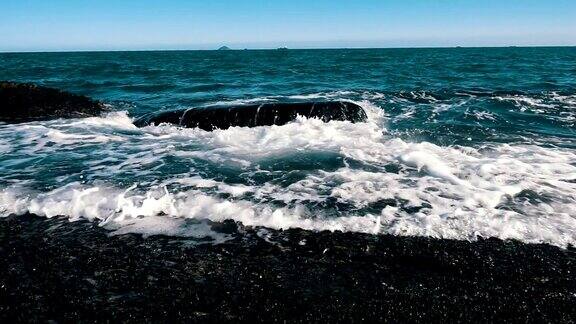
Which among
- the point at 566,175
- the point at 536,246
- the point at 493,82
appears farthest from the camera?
the point at 493,82

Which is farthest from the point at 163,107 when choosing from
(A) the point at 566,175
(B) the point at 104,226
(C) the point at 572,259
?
(C) the point at 572,259

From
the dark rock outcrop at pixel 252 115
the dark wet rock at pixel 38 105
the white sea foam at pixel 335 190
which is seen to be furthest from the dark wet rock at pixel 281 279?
the dark wet rock at pixel 38 105

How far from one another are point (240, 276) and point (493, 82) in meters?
26.7

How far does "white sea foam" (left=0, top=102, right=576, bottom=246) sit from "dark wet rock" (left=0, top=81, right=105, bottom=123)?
4564 mm

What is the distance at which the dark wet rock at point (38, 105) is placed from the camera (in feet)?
48.5

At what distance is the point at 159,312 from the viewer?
3570 millimetres

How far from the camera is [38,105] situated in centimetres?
1541

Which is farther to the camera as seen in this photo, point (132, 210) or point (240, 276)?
point (132, 210)

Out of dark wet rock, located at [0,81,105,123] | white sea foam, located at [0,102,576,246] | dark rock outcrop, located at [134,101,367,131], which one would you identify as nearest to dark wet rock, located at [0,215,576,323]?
white sea foam, located at [0,102,576,246]

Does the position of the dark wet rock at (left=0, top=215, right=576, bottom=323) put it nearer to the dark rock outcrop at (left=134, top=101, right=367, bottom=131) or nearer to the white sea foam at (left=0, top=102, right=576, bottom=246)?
the white sea foam at (left=0, top=102, right=576, bottom=246)

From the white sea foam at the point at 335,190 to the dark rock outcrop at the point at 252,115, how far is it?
2.10 m

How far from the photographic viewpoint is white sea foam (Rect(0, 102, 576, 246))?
17.6ft

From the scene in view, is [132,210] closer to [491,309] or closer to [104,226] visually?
[104,226]

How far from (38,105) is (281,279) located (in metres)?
15.0
